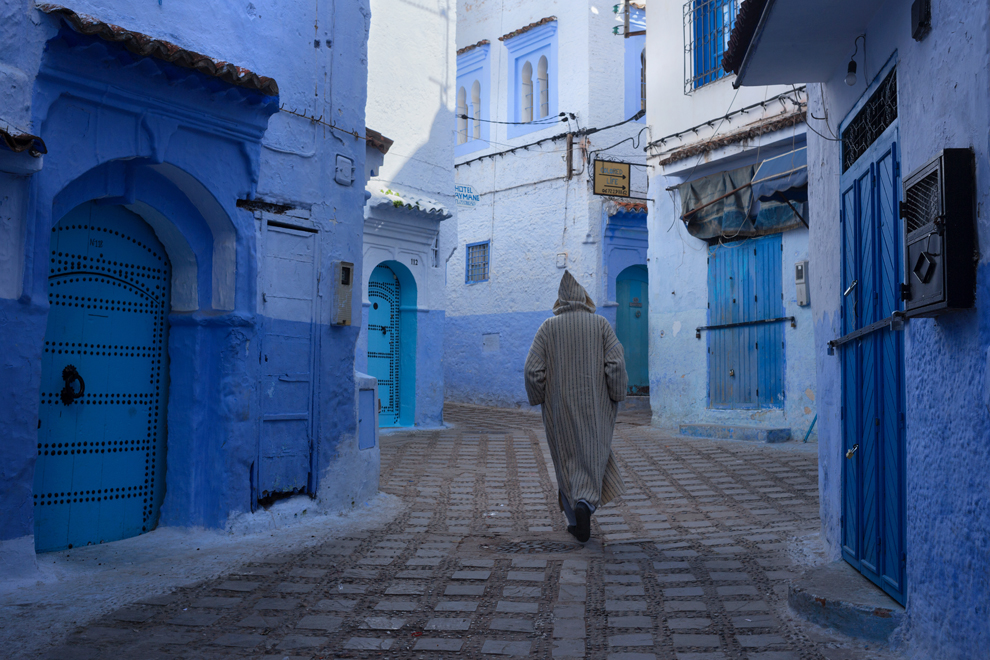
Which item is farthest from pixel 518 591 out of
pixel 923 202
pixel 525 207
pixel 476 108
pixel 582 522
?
pixel 476 108

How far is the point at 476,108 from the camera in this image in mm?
17844

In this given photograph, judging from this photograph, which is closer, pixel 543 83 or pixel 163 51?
pixel 163 51

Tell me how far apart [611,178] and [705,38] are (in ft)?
8.98

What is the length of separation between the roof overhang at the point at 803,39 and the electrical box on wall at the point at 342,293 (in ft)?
10.9

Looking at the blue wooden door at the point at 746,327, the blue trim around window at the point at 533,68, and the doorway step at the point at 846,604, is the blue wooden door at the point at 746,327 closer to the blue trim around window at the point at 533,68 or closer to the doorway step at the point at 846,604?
the blue trim around window at the point at 533,68

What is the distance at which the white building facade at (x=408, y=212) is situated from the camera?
1247cm

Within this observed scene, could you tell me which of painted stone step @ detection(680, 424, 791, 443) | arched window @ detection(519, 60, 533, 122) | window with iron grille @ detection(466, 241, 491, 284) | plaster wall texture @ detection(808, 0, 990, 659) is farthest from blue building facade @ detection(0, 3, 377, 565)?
window with iron grille @ detection(466, 241, 491, 284)

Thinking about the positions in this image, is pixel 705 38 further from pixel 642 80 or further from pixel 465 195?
pixel 465 195

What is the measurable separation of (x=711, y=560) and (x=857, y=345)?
1.56 metres

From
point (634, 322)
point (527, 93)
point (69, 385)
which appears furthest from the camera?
point (527, 93)

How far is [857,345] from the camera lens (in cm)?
425

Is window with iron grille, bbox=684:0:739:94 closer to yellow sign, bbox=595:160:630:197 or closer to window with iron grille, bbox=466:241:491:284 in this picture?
yellow sign, bbox=595:160:630:197

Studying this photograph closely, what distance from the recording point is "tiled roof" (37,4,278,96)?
4496 mm

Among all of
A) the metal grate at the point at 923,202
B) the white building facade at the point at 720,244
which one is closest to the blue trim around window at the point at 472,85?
the white building facade at the point at 720,244
